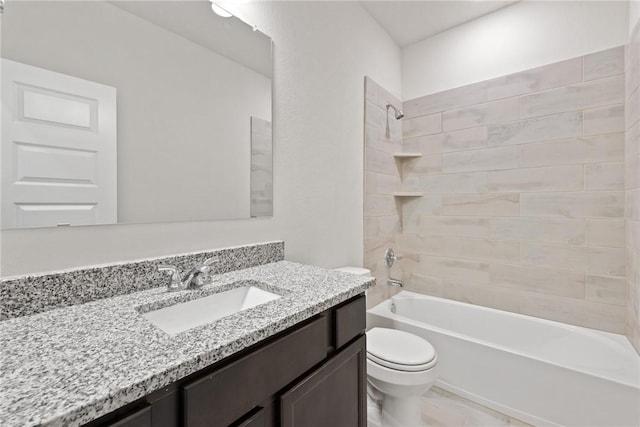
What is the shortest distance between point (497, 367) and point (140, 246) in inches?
78.8

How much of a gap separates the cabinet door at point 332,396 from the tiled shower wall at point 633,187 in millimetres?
1627

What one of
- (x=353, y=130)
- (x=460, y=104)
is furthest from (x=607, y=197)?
(x=353, y=130)

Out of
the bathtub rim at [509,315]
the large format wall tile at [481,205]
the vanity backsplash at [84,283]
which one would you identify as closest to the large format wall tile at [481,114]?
the large format wall tile at [481,205]

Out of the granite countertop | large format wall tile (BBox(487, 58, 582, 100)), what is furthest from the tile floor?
large format wall tile (BBox(487, 58, 582, 100))

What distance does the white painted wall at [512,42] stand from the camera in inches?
75.4

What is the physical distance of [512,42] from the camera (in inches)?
87.8

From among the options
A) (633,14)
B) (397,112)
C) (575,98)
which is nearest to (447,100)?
(397,112)

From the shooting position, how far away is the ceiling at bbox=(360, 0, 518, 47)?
2172 mm

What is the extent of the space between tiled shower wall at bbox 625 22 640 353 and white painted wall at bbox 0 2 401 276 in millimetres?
1508

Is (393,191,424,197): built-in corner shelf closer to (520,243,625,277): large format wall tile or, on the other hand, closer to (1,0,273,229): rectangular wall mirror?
(520,243,625,277): large format wall tile

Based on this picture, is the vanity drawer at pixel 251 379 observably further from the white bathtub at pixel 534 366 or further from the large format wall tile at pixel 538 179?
the large format wall tile at pixel 538 179

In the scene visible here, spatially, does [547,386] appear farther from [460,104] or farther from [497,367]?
[460,104]

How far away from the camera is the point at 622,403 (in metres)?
1.43

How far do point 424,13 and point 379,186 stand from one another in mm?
1364
